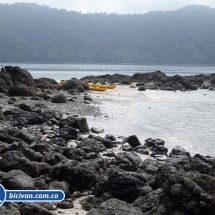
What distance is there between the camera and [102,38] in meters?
159

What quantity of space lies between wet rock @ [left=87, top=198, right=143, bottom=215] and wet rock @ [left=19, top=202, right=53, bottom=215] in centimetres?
54

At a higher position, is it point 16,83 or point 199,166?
point 16,83

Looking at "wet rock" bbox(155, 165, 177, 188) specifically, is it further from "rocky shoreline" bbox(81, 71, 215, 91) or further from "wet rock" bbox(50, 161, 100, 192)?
"rocky shoreline" bbox(81, 71, 215, 91)

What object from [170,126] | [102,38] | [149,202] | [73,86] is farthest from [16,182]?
[102,38]

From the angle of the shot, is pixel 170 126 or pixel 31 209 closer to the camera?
pixel 31 209

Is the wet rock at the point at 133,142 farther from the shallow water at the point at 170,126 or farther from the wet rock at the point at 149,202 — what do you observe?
the wet rock at the point at 149,202

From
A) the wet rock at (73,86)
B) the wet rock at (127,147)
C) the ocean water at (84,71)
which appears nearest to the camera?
the wet rock at (127,147)

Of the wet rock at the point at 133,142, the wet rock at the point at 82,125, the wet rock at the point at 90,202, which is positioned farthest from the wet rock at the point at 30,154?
the wet rock at the point at 82,125

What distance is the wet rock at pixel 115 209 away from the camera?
4355 millimetres

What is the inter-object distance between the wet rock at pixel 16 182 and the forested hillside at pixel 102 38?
129712 millimetres

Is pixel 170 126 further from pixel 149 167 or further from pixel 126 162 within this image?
pixel 149 167

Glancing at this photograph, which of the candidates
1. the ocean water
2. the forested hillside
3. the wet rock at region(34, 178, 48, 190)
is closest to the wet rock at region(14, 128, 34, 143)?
the wet rock at region(34, 178, 48, 190)

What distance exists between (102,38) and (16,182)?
157m

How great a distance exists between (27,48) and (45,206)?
13943 cm
